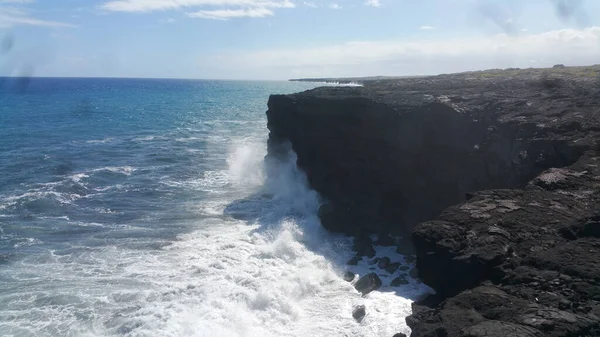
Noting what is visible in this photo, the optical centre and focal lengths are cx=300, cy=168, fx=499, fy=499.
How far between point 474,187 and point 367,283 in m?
8.26

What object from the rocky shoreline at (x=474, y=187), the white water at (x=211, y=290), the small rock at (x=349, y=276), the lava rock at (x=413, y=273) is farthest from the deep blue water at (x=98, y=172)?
the lava rock at (x=413, y=273)

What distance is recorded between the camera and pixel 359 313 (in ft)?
67.5

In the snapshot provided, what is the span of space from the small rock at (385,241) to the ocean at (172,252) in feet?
3.27

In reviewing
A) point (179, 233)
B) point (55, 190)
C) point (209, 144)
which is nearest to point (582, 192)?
point (179, 233)

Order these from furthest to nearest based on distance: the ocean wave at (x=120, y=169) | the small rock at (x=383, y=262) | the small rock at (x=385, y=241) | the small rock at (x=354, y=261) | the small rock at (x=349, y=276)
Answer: the ocean wave at (x=120, y=169)
the small rock at (x=385, y=241)
the small rock at (x=354, y=261)
the small rock at (x=383, y=262)
the small rock at (x=349, y=276)

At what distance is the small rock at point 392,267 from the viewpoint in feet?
83.9

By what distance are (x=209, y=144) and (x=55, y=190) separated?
26.0 m

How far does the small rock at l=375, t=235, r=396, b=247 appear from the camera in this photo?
96.1 ft

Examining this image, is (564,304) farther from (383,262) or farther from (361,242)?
(361,242)

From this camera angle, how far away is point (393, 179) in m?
31.7

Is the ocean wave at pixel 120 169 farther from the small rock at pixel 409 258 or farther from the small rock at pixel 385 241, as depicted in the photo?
the small rock at pixel 409 258

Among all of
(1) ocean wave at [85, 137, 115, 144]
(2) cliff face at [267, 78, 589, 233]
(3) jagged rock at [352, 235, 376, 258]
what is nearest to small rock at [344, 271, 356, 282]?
(3) jagged rock at [352, 235, 376, 258]

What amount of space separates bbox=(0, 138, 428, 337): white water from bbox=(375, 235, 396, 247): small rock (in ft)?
2.71

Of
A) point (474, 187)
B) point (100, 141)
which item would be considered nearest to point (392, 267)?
point (474, 187)
